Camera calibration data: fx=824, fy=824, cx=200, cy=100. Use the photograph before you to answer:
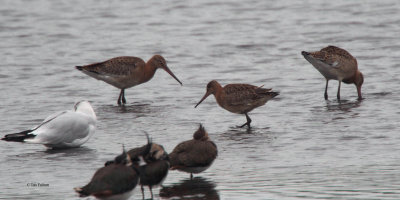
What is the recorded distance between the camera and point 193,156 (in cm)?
858

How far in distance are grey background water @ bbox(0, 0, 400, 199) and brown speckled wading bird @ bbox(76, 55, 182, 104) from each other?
1.19 ft

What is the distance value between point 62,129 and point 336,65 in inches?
213

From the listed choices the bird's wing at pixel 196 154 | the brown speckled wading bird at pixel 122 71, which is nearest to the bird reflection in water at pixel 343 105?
the brown speckled wading bird at pixel 122 71

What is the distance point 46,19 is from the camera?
2283 cm

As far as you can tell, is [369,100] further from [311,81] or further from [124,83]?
[124,83]

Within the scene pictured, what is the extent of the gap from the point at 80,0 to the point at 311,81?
39.5ft

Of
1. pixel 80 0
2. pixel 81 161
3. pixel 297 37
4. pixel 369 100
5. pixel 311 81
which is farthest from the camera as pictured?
pixel 80 0

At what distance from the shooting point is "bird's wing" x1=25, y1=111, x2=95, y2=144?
10281 mm

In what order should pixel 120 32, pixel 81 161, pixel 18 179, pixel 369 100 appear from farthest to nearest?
1. pixel 120 32
2. pixel 369 100
3. pixel 81 161
4. pixel 18 179

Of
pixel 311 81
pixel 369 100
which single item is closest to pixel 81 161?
pixel 369 100

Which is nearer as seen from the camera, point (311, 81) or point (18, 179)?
point (18, 179)

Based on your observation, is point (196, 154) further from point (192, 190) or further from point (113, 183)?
point (113, 183)

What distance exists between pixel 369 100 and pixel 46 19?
12109mm

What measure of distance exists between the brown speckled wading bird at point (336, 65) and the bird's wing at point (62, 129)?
4.70m
